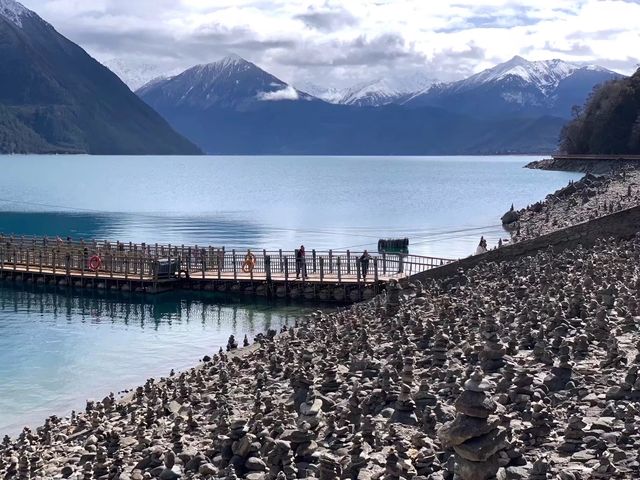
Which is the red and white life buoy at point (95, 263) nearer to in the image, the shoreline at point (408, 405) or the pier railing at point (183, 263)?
the pier railing at point (183, 263)

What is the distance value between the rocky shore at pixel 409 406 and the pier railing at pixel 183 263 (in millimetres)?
19508

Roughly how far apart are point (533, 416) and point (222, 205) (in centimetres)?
12311

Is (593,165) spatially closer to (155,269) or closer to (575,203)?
(575,203)

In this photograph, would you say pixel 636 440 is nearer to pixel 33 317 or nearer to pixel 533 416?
pixel 533 416

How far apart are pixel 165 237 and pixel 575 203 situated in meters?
40.9

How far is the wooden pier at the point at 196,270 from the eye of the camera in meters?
51.3

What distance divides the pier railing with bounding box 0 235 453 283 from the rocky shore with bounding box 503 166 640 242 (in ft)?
59.8

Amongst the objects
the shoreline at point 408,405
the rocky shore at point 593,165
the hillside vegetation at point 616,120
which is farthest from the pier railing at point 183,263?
the hillside vegetation at point 616,120

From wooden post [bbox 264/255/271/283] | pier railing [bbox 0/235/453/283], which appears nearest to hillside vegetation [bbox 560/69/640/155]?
pier railing [bbox 0/235/453/283]

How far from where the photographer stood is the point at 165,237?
9012cm

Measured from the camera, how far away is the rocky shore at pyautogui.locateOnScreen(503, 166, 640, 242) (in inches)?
2862

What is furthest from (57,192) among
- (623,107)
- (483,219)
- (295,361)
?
(295,361)

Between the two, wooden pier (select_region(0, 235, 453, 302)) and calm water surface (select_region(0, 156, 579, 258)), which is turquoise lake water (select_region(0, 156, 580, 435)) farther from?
wooden pier (select_region(0, 235, 453, 302))

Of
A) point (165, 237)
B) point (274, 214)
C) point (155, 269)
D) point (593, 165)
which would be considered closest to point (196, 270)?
point (155, 269)
